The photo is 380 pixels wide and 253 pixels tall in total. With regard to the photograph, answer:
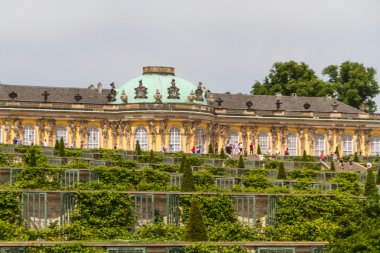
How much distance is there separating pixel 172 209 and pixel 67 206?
11.0 feet

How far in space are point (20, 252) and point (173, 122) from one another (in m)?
57.2

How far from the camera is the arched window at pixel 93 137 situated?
82375 mm

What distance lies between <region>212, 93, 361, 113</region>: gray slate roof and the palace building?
9 centimetres

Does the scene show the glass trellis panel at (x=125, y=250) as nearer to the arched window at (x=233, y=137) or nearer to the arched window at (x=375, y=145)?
the arched window at (x=233, y=137)

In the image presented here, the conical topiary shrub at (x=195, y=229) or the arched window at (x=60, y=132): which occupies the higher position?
the arched window at (x=60, y=132)

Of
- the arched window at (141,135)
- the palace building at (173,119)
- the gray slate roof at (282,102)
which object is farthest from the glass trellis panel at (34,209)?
the gray slate roof at (282,102)

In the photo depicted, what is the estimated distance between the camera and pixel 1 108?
79.2m

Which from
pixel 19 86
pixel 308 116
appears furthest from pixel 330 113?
pixel 19 86

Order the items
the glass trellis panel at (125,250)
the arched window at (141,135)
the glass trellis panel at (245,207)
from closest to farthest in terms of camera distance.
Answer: the glass trellis panel at (125,250) → the glass trellis panel at (245,207) → the arched window at (141,135)

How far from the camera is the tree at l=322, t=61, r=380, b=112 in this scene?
96.9 metres

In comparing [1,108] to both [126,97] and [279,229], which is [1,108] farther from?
[279,229]

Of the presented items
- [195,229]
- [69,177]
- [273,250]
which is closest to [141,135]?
[69,177]

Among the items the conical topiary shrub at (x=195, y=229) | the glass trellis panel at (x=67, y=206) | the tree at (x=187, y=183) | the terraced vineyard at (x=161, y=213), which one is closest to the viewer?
the conical topiary shrub at (x=195, y=229)

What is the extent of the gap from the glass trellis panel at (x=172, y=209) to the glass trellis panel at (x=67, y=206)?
2947 millimetres
